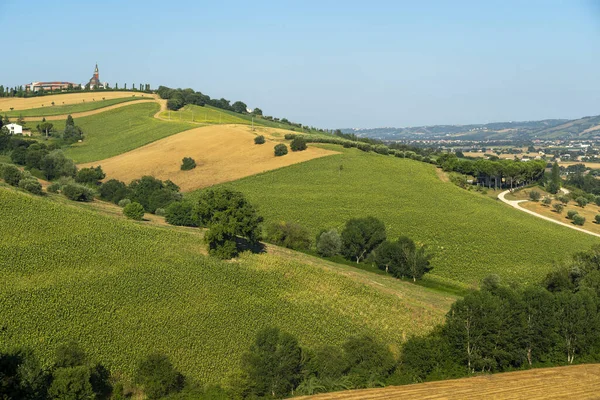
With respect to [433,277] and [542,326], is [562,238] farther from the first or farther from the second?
[542,326]

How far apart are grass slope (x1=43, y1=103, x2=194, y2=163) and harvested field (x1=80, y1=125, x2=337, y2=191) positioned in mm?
5863

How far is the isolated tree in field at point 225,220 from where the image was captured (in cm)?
5506

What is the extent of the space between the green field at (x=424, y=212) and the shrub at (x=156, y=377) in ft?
130

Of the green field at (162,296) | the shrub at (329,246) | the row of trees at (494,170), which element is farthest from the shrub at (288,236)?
the row of trees at (494,170)

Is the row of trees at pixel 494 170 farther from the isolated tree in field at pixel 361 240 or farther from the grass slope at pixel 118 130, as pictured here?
the grass slope at pixel 118 130

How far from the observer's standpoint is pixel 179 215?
70688 millimetres

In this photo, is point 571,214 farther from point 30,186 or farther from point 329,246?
point 30,186

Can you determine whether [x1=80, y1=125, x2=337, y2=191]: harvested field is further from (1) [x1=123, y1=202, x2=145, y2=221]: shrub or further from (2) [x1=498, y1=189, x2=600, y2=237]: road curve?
(1) [x1=123, y1=202, x2=145, y2=221]: shrub

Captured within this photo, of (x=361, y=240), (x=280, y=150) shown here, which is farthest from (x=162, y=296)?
(x=280, y=150)

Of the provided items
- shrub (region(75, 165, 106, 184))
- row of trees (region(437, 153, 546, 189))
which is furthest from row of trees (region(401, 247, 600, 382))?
row of trees (region(437, 153, 546, 189))

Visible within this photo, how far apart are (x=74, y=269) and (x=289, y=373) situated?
19.5 m

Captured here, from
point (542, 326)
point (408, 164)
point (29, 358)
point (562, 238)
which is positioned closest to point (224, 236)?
point (29, 358)

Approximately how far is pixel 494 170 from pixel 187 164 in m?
61.9

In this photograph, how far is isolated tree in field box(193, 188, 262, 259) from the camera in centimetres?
5506
